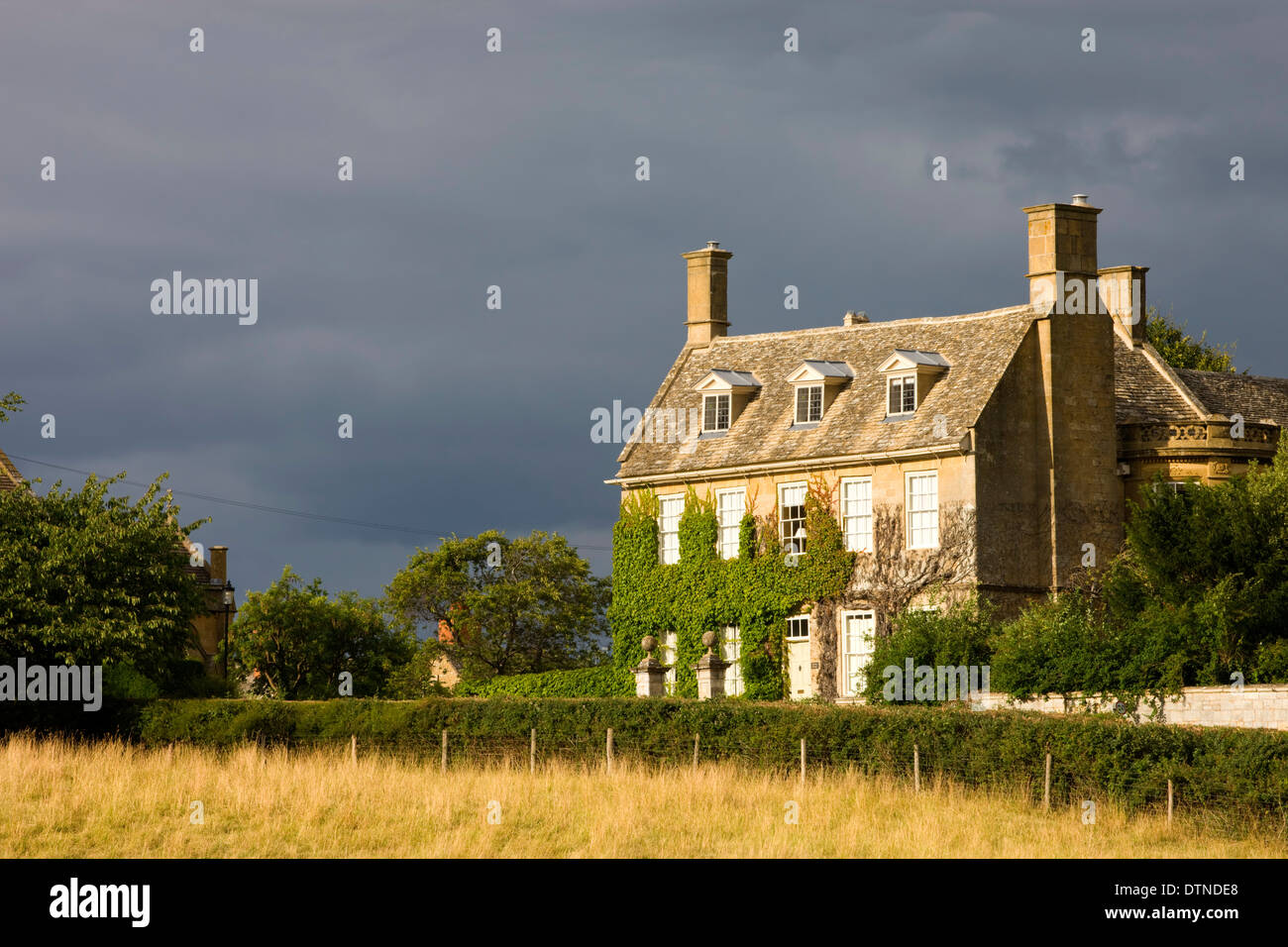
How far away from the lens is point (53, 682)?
135 ft

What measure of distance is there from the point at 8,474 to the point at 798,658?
70.3 feet

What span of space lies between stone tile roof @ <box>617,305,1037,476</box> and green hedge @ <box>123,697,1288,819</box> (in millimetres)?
12820

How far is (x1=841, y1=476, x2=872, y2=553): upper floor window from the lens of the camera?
4616 cm

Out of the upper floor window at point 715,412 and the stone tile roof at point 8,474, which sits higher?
the upper floor window at point 715,412

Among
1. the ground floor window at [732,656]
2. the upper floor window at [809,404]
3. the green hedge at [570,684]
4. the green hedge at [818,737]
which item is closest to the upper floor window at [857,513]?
the upper floor window at [809,404]

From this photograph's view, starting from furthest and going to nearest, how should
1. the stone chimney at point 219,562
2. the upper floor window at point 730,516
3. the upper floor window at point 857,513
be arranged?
1. the stone chimney at point 219,562
2. the upper floor window at point 730,516
3. the upper floor window at point 857,513

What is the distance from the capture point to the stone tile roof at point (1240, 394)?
1900 inches

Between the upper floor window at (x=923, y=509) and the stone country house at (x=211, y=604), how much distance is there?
19.9m

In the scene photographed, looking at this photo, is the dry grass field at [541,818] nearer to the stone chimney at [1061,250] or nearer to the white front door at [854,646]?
the white front door at [854,646]

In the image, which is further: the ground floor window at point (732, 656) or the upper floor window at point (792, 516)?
the ground floor window at point (732, 656)
